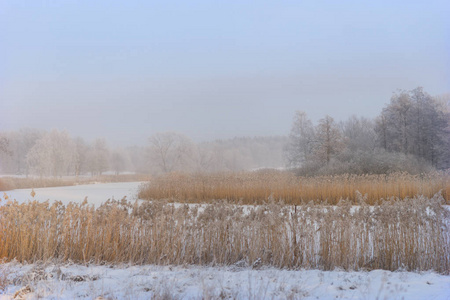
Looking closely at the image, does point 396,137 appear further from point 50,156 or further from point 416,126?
point 50,156

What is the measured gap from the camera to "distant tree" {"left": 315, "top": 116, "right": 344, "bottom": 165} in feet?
63.1

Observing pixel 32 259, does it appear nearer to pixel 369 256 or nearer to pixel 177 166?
pixel 369 256

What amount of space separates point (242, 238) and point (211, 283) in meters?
1.06

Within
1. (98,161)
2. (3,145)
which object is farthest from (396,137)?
(98,161)

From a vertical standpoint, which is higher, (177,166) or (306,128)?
(306,128)

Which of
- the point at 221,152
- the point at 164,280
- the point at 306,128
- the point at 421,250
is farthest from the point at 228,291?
the point at 221,152

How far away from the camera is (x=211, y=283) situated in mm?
3480

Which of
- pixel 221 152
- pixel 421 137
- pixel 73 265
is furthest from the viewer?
pixel 221 152

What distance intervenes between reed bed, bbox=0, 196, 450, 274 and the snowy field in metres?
0.28

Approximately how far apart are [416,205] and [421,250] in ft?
2.04

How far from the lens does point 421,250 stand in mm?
4281

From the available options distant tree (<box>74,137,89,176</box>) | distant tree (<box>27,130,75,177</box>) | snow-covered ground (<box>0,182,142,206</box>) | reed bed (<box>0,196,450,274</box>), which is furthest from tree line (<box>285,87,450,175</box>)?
distant tree (<box>74,137,89,176</box>)

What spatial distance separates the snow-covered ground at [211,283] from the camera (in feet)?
10.5

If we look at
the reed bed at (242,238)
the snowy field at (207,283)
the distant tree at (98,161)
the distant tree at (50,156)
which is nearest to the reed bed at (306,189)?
the reed bed at (242,238)
